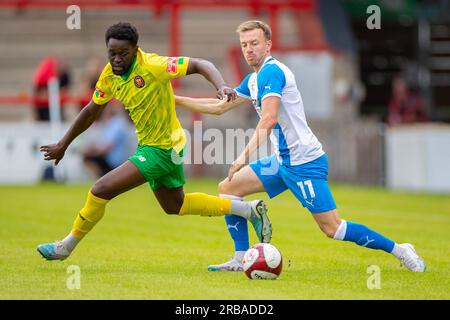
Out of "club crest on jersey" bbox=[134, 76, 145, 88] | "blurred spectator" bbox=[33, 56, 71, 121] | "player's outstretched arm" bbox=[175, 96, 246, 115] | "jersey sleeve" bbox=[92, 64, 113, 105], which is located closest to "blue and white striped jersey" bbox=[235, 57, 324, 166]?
"player's outstretched arm" bbox=[175, 96, 246, 115]

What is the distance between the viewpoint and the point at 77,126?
991cm

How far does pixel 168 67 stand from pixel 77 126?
1089 mm

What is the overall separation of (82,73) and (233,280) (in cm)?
2041

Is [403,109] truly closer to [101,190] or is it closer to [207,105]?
[207,105]

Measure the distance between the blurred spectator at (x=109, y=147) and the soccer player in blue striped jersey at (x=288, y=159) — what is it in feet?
42.0

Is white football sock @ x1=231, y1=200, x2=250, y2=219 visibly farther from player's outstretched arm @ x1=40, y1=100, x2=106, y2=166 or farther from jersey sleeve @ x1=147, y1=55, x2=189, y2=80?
player's outstretched arm @ x1=40, y1=100, x2=106, y2=166

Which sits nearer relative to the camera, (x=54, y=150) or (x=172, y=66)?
(x=172, y=66)

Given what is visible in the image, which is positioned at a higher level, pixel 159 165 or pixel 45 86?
pixel 45 86

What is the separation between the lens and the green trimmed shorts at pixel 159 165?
31.2 feet

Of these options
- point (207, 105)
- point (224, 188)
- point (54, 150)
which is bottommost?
point (224, 188)

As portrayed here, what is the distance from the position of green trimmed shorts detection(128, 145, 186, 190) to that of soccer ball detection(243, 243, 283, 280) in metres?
1.11

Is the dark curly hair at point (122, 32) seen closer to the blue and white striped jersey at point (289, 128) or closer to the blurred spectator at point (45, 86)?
the blue and white striped jersey at point (289, 128)

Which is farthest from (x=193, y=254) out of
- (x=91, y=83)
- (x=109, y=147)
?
(x=91, y=83)

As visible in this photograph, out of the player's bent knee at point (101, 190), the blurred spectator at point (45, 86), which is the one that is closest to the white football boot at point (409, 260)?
the player's bent knee at point (101, 190)
